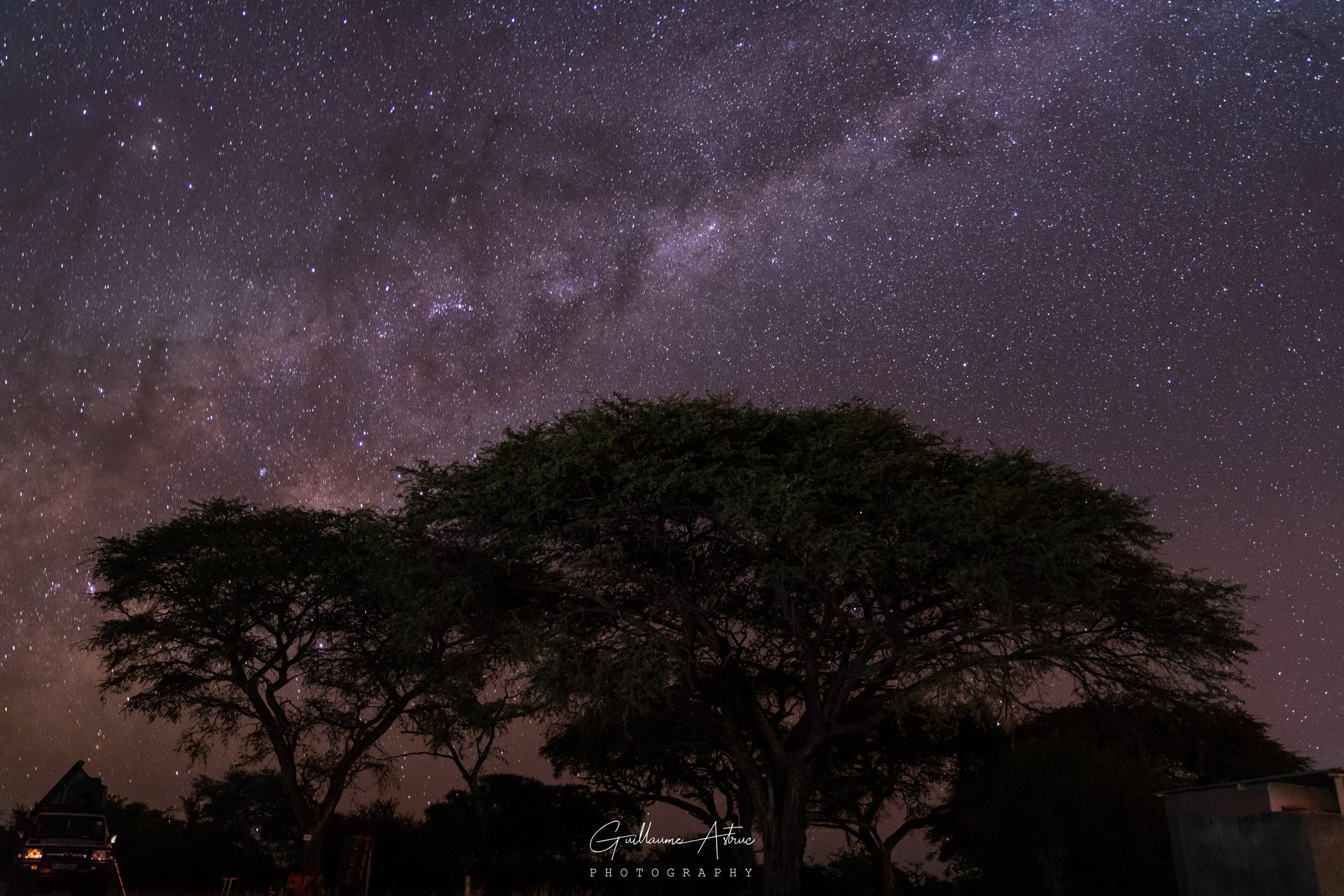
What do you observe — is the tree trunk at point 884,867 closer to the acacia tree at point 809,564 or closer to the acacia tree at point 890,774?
the acacia tree at point 890,774

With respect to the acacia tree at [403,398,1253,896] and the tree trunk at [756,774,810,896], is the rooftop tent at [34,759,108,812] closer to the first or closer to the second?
the acacia tree at [403,398,1253,896]

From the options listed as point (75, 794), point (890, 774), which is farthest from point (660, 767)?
A: point (75, 794)

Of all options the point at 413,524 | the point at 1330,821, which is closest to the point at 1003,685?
the point at 1330,821

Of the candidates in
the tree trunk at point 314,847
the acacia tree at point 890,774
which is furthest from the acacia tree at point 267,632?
the acacia tree at point 890,774

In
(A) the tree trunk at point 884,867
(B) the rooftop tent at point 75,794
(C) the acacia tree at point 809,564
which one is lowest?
(A) the tree trunk at point 884,867

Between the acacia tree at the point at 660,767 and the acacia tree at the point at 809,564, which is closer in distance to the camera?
the acacia tree at the point at 809,564

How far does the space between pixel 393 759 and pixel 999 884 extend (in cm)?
2152

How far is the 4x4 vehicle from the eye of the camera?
23312 millimetres

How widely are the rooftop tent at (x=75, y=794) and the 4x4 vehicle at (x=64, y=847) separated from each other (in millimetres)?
18

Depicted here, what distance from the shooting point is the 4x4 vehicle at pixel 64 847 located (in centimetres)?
2331

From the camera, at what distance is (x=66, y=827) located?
79.2 ft

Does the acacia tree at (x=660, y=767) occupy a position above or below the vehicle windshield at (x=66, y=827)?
above

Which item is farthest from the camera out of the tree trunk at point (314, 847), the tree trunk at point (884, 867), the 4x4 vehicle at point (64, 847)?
the tree trunk at point (884, 867)

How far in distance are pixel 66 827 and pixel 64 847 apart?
1.89 feet
